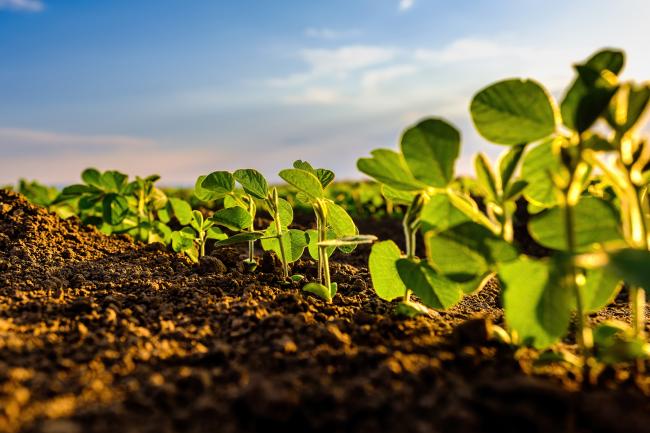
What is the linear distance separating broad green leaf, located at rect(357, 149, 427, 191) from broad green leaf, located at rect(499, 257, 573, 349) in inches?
16.4

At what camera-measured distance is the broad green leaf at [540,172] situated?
61.0 inches

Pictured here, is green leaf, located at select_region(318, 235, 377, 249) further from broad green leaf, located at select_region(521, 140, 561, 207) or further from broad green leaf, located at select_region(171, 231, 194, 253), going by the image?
broad green leaf, located at select_region(171, 231, 194, 253)

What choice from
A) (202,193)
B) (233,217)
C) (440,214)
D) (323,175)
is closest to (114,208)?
(202,193)

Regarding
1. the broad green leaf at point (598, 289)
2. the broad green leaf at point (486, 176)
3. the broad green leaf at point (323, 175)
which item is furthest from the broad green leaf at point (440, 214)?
the broad green leaf at point (323, 175)

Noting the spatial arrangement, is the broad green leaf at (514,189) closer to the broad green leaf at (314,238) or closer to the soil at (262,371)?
the soil at (262,371)

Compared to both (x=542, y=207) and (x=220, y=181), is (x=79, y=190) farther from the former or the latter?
(x=542, y=207)

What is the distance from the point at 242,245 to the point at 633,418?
3.42 m

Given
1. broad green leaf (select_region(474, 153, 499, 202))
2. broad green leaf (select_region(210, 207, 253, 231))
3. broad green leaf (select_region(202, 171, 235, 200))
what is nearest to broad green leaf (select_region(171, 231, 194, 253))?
broad green leaf (select_region(210, 207, 253, 231))

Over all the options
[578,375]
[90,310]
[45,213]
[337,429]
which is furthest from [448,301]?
[45,213]

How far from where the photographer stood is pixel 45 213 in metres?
3.34

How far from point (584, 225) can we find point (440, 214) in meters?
0.40

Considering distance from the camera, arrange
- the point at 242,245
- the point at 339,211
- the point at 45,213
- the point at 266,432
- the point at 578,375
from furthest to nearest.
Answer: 1. the point at 242,245
2. the point at 45,213
3. the point at 339,211
4. the point at 578,375
5. the point at 266,432

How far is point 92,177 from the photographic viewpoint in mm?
3525

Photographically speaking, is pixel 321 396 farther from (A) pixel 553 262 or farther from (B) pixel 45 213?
(B) pixel 45 213
